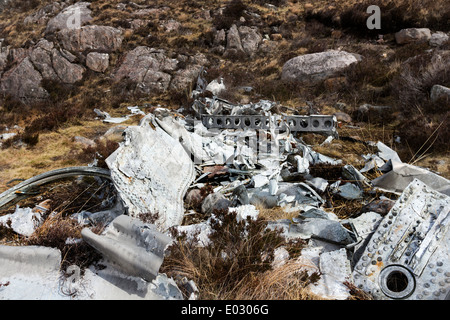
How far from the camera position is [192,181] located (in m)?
5.04

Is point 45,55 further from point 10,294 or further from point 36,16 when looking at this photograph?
point 10,294

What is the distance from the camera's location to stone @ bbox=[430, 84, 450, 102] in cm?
690

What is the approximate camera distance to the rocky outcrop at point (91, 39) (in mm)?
15555

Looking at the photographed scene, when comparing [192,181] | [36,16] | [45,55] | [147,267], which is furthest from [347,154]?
[36,16]

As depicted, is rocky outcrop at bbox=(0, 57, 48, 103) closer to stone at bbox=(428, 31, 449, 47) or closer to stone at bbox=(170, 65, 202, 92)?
stone at bbox=(170, 65, 202, 92)

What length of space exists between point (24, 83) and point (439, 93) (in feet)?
53.3

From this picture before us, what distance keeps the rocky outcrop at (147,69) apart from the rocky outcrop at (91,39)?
1823 millimetres

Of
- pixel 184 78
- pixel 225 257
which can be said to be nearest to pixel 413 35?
pixel 184 78

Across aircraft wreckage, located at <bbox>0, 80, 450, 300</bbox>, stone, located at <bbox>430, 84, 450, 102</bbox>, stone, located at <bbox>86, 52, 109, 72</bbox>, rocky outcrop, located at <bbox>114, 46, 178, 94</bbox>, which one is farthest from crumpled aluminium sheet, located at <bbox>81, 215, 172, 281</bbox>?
stone, located at <bbox>86, 52, 109, 72</bbox>

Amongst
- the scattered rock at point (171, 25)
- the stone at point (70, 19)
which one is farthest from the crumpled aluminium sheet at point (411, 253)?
the stone at point (70, 19)

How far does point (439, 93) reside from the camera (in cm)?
711

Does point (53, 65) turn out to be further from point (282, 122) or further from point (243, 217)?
point (243, 217)

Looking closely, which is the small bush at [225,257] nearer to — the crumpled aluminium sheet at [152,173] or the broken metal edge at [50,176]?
the crumpled aluminium sheet at [152,173]

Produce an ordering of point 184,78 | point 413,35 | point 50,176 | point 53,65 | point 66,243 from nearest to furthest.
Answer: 1. point 66,243
2. point 50,176
3. point 413,35
4. point 184,78
5. point 53,65
